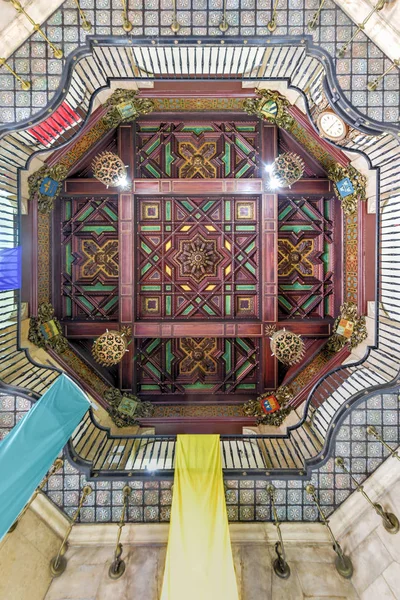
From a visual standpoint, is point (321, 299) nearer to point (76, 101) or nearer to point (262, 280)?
point (262, 280)

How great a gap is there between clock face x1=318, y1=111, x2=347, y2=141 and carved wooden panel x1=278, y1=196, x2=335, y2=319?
4.86 ft

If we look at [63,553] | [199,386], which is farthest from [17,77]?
[63,553]

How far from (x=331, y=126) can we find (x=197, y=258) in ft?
10.6

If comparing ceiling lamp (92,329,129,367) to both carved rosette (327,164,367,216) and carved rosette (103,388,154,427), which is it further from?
carved rosette (327,164,367,216)

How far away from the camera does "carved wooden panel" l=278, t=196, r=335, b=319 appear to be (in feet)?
21.0

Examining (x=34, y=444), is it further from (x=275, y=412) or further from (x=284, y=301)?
(x=284, y=301)

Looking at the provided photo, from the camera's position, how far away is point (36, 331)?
567 cm

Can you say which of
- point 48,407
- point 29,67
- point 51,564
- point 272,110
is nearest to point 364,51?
point 272,110

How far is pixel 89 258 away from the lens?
21.3 ft

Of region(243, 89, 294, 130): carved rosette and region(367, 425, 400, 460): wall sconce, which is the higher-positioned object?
region(243, 89, 294, 130): carved rosette

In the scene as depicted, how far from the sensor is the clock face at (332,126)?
15.9ft

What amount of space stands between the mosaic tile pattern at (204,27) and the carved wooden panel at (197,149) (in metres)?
1.94

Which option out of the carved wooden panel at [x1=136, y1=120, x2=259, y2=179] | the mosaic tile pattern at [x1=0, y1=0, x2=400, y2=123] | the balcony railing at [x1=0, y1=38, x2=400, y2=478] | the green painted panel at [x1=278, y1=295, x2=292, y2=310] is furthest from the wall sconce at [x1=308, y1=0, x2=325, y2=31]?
the green painted panel at [x1=278, y1=295, x2=292, y2=310]

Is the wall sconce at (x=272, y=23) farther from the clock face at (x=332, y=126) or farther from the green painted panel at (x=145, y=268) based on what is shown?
the green painted panel at (x=145, y=268)
